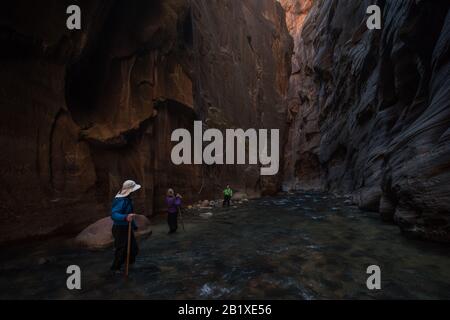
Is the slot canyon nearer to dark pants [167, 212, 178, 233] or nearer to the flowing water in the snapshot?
the flowing water

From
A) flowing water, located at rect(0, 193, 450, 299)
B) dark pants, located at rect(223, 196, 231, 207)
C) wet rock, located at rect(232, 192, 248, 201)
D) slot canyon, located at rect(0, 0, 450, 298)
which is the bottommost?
wet rock, located at rect(232, 192, 248, 201)

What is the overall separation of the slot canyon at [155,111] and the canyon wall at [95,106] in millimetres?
44

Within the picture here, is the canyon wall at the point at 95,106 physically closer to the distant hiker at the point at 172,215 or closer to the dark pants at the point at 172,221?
the distant hiker at the point at 172,215

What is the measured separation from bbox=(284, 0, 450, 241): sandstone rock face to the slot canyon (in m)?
0.07

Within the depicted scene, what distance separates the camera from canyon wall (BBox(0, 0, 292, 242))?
830cm

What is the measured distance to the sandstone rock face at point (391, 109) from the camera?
26.9 feet

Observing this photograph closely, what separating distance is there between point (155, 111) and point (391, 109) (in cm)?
1434

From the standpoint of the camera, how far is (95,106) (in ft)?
42.0

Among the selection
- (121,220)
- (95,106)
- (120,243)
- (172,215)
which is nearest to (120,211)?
(121,220)

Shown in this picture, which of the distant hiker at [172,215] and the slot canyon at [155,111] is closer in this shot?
the slot canyon at [155,111]

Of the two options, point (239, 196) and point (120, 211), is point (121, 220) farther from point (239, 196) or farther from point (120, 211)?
point (239, 196)

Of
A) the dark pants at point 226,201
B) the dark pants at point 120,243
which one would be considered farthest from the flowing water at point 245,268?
the dark pants at point 226,201

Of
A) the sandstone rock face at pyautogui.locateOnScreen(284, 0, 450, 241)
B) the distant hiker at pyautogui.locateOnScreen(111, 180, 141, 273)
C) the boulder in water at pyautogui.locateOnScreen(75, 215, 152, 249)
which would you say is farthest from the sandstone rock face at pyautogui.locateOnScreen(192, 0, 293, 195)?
the distant hiker at pyautogui.locateOnScreen(111, 180, 141, 273)
